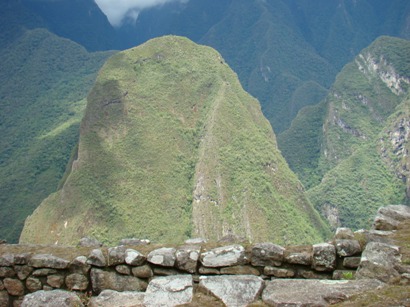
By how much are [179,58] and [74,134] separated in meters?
48.3

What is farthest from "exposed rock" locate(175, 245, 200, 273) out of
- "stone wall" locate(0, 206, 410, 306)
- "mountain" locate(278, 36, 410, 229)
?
→ "mountain" locate(278, 36, 410, 229)

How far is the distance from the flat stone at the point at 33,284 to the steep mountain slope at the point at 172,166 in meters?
70.7

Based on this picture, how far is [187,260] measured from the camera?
21.0 ft

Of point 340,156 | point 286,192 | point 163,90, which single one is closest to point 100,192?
point 163,90

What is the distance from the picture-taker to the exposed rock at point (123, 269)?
6539 millimetres

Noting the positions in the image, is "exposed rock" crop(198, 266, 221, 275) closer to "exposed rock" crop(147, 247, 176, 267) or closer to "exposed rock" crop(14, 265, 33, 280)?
"exposed rock" crop(147, 247, 176, 267)

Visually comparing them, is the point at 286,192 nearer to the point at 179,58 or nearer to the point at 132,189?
the point at 132,189

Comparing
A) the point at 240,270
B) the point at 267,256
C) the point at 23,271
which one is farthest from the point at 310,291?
the point at 23,271

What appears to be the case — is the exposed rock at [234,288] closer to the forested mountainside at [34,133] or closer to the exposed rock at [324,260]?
the exposed rock at [324,260]

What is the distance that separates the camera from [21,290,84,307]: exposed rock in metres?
5.46

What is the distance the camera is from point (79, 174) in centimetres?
8344

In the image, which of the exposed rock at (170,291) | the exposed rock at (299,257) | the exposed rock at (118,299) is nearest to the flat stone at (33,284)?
the exposed rock at (118,299)

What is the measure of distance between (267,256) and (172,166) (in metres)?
83.4

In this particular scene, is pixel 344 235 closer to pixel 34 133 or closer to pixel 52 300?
pixel 52 300
